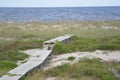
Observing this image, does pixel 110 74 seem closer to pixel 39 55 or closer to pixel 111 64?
pixel 111 64

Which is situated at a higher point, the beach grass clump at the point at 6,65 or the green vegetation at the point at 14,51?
the beach grass clump at the point at 6,65

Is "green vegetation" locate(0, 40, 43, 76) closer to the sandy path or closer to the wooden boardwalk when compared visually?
the wooden boardwalk

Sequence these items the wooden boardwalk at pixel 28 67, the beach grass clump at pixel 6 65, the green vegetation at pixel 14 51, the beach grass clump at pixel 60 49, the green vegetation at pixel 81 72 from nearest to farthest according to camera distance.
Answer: the wooden boardwalk at pixel 28 67, the green vegetation at pixel 81 72, the beach grass clump at pixel 6 65, the green vegetation at pixel 14 51, the beach grass clump at pixel 60 49

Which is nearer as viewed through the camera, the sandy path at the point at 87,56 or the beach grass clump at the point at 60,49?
the sandy path at the point at 87,56

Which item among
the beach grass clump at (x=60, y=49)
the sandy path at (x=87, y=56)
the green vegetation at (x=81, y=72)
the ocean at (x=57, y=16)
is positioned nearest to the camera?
the green vegetation at (x=81, y=72)

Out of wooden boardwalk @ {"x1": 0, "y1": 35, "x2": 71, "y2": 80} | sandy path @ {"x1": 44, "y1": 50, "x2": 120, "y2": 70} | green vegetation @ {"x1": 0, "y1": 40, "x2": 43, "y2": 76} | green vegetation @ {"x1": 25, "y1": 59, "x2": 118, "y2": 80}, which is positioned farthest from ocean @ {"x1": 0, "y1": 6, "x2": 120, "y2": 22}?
green vegetation @ {"x1": 25, "y1": 59, "x2": 118, "y2": 80}

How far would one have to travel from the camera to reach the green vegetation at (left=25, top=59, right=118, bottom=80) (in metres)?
8.28

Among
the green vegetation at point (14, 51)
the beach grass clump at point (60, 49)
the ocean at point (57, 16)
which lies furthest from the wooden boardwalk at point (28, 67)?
the ocean at point (57, 16)

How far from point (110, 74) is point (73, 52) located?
3.60 m

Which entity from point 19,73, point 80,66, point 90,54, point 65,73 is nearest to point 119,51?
point 90,54

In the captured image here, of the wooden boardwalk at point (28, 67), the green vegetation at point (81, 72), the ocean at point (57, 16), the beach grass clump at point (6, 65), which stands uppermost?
the wooden boardwalk at point (28, 67)

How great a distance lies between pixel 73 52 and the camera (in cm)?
1190

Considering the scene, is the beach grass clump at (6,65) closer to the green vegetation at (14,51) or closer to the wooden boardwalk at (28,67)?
the green vegetation at (14,51)

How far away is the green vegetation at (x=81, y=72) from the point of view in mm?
8281
